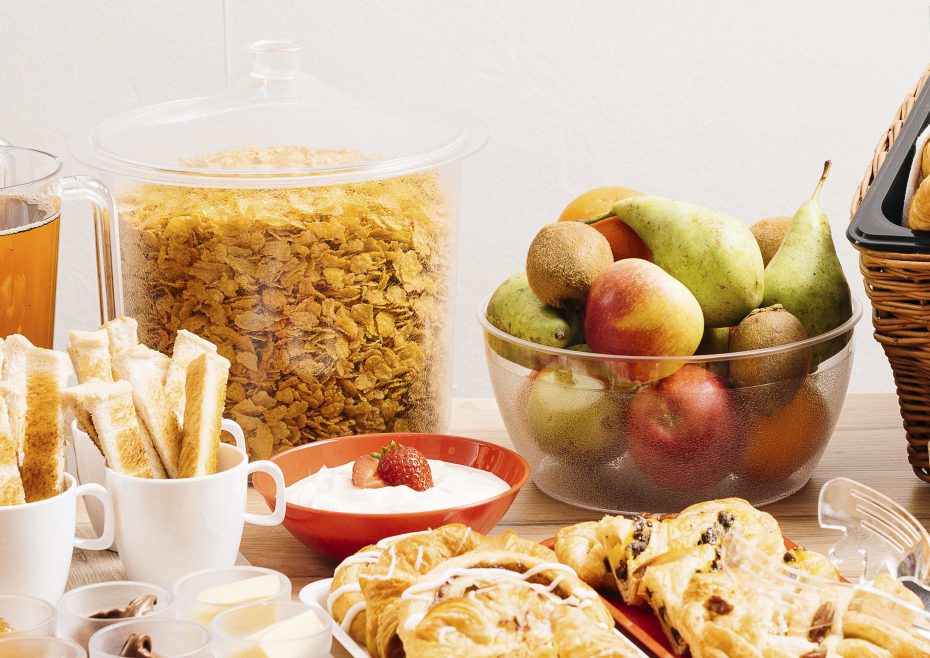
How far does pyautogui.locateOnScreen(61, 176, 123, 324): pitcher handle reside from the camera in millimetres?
1062

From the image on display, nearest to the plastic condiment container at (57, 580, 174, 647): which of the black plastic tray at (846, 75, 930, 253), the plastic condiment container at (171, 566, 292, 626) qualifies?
the plastic condiment container at (171, 566, 292, 626)

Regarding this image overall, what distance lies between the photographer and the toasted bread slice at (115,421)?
2.67ft

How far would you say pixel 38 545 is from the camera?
0.79 m

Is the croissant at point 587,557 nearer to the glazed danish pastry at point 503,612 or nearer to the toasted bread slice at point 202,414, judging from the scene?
the glazed danish pastry at point 503,612

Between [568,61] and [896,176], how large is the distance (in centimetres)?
82

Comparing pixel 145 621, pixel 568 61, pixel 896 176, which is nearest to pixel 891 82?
pixel 568 61

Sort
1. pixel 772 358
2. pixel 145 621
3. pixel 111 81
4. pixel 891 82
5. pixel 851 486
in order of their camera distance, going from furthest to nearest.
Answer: pixel 891 82 → pixel 111 81 → pixel 772 358 → pixel 851 486 → pixel 145 621

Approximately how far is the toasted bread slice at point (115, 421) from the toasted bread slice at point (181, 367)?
0.05 metres

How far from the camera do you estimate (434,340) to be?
113cm

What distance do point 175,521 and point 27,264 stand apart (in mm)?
302

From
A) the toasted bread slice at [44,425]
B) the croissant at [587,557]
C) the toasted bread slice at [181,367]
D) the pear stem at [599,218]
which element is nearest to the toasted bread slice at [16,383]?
the toasted bread slice at [44,425]

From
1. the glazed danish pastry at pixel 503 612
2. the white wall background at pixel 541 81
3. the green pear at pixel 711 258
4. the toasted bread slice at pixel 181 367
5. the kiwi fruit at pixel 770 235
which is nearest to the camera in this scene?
the glazed danish pastry at pixel 503 612

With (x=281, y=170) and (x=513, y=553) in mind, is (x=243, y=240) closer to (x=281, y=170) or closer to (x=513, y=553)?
(x=281, y=170)

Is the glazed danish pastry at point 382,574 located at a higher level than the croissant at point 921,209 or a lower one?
lower
